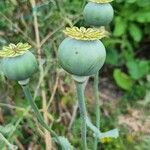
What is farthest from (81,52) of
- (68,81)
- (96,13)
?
(68,81)

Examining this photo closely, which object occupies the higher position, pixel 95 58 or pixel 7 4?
pixel 95 58

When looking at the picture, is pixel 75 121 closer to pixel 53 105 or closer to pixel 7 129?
pixel 53 105

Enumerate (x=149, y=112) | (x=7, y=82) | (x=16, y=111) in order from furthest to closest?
(x=149, y=112) → (x=16, y=111) → (x=7, y=82)

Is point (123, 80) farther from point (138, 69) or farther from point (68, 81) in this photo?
point (68, 81)

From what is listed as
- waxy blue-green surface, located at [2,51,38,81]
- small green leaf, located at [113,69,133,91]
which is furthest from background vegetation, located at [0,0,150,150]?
waxy blue-green surface, located at [2,51,38,81]

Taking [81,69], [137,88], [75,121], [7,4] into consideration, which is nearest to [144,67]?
[137,88]

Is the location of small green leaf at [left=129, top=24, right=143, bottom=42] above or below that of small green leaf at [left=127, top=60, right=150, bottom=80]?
above

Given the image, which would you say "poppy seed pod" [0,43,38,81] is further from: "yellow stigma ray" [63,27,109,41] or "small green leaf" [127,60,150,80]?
"small green leaf" [127,60,150,80]
